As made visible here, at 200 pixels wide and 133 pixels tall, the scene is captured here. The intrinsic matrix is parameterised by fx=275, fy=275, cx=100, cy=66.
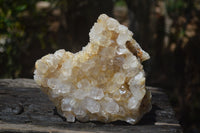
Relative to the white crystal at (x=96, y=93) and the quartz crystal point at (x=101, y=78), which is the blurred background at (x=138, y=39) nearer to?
the quartz crystal point at (x=101, y=78)

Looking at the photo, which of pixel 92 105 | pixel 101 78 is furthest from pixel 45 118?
pixel 101 78

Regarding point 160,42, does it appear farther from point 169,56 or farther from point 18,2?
point 18,2

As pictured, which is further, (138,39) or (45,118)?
(138,39)

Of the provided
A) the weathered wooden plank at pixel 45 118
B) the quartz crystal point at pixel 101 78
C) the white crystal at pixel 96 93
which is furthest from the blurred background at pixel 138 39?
the white crystal at pixel 96 93

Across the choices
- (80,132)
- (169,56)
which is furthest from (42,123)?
(169,56)

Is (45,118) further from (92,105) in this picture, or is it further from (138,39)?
(138,39)

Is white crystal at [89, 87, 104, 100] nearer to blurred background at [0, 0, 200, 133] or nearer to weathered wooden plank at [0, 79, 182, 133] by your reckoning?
weathered wooden plank at [0, 79, 182, 133]
